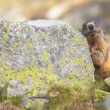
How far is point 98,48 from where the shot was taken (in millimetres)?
15367

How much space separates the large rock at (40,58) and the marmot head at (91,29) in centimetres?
69

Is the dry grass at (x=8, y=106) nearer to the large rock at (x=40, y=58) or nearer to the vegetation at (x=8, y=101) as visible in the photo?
the vegetation at (x=8, y=101)

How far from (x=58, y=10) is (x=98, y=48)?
34286 millimetres

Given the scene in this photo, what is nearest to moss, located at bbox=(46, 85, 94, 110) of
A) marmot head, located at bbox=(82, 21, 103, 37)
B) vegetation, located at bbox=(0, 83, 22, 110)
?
vegetation, located at bbox=(0, 83, 22, 110)

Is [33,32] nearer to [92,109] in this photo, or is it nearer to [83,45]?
[83,45]

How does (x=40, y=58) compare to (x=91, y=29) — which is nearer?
(x=40, y=58)

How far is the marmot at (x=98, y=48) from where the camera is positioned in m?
15.1

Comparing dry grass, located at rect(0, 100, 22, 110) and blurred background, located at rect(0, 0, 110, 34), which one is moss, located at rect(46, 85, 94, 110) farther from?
blurred background, located at rect(0, 0, 110, 34)

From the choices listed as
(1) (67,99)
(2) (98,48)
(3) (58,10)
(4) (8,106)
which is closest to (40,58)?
(1) (67,99)

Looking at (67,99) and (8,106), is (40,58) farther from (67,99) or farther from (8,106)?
→ (8,106)

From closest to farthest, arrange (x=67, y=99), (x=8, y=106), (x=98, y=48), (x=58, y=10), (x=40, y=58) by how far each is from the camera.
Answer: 1. (x=8, y=106)
2. (x=67, y=99)
3. (x=40, y=58)
4. (x=98, y=48)
5. (x=58, y=10)

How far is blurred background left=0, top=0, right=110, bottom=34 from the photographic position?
145 ft

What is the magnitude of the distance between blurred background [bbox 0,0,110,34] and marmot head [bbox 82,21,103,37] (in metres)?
25.3

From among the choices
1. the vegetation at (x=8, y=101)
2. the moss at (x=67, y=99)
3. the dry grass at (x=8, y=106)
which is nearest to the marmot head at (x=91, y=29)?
the moss at (x=67, y=99)
